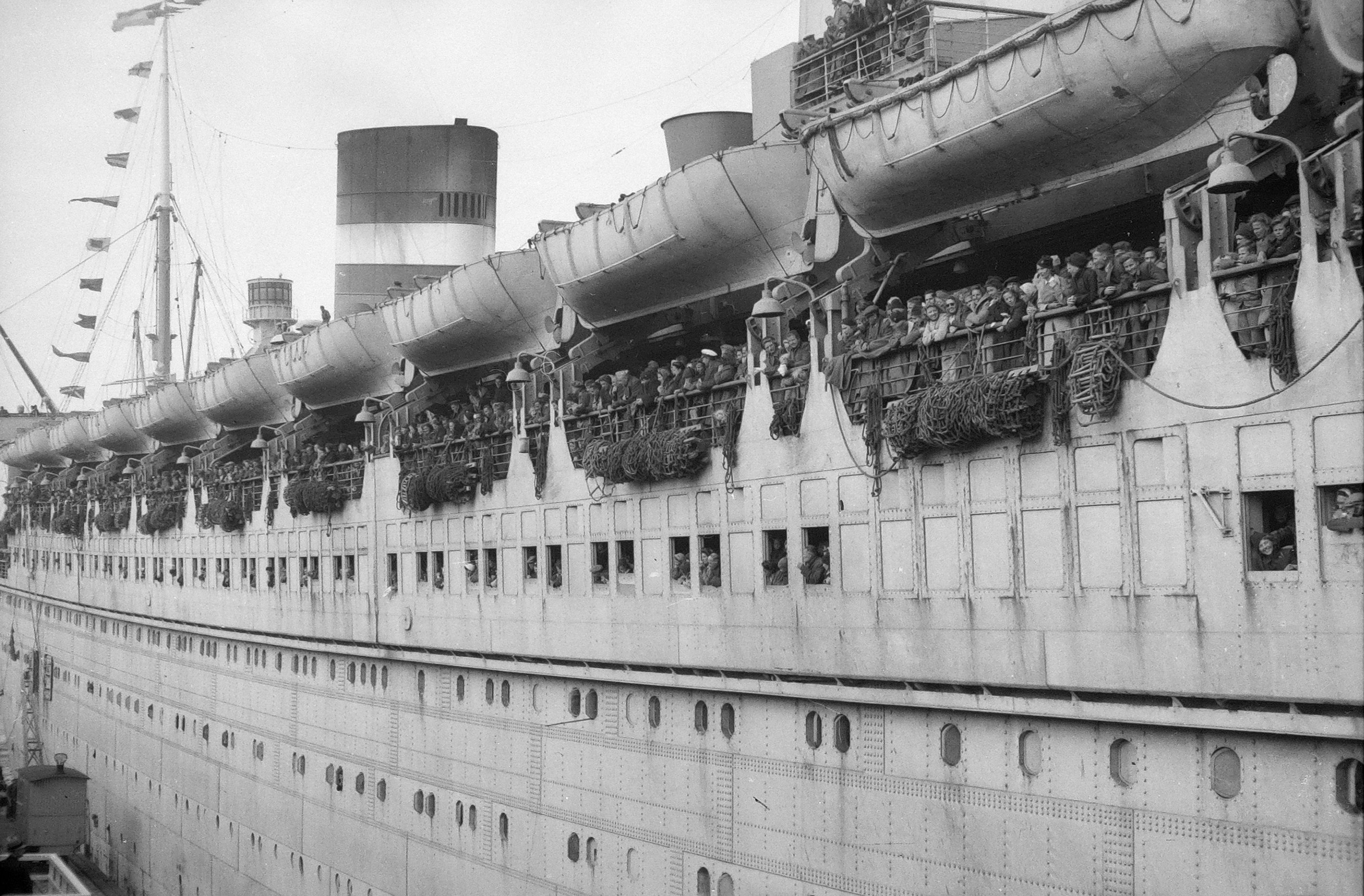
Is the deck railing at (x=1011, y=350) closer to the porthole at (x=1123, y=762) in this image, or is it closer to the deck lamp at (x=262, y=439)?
the porthole at (x=1123, y=762)

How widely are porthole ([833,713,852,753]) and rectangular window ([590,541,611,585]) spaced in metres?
5.63

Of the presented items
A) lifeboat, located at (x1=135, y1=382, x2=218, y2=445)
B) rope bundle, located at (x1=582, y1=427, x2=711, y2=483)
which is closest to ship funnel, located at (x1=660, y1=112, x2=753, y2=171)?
rope bundle, located at (x1=582, y1=427, x2=711, y2=483)

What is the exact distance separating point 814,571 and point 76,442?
160 ft

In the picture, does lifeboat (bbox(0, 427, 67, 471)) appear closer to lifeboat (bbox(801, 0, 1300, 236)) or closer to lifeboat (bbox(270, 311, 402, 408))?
lifeboat (bbox(270, 311, 402, 408))

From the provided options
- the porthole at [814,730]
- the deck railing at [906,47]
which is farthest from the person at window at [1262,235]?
the porthole at [814,730]

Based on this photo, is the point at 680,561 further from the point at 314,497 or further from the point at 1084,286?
the point at 314,497

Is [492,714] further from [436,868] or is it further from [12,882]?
[12,882]

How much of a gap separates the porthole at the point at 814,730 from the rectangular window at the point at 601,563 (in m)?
5.07

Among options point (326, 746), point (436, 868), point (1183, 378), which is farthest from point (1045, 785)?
point (326, 746)

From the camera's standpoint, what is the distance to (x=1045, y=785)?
14398 mm

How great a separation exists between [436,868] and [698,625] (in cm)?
979

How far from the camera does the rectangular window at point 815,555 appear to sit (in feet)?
57.8

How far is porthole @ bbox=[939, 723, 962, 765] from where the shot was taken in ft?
51.1

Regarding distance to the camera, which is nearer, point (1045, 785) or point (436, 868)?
point (1045, 785)
